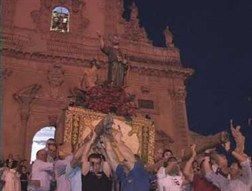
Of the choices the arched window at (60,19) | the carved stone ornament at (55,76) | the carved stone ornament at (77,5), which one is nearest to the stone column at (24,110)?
the carved stone ornament at (55,76)

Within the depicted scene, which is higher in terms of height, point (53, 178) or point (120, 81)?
point (120, 81)

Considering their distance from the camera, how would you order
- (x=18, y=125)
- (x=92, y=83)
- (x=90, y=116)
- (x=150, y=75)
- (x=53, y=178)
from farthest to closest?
(x=150, y=75)
(x=18, y=125)
(x=92, y=83)
(x=90, y=116)
(x=53, y=178)

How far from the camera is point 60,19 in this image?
1107 inches

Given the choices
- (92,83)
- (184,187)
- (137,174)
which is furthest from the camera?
(92,83)

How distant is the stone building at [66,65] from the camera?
24.6 metres

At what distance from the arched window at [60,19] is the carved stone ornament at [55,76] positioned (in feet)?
10.00

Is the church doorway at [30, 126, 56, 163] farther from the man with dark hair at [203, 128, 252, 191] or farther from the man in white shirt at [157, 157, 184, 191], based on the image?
the man with dark hair at [203, 128, 252, 191]

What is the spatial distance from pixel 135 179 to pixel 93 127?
7359 millimetres

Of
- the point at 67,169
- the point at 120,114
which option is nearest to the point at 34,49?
the point at 120,114

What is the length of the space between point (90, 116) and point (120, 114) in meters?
0.95

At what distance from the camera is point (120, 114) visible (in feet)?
47.6

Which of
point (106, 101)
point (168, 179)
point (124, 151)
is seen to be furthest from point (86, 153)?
point (106, 101)

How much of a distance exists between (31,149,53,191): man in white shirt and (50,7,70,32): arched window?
64.6 feet

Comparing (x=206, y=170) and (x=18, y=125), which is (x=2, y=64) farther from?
(x=206, y=170)
